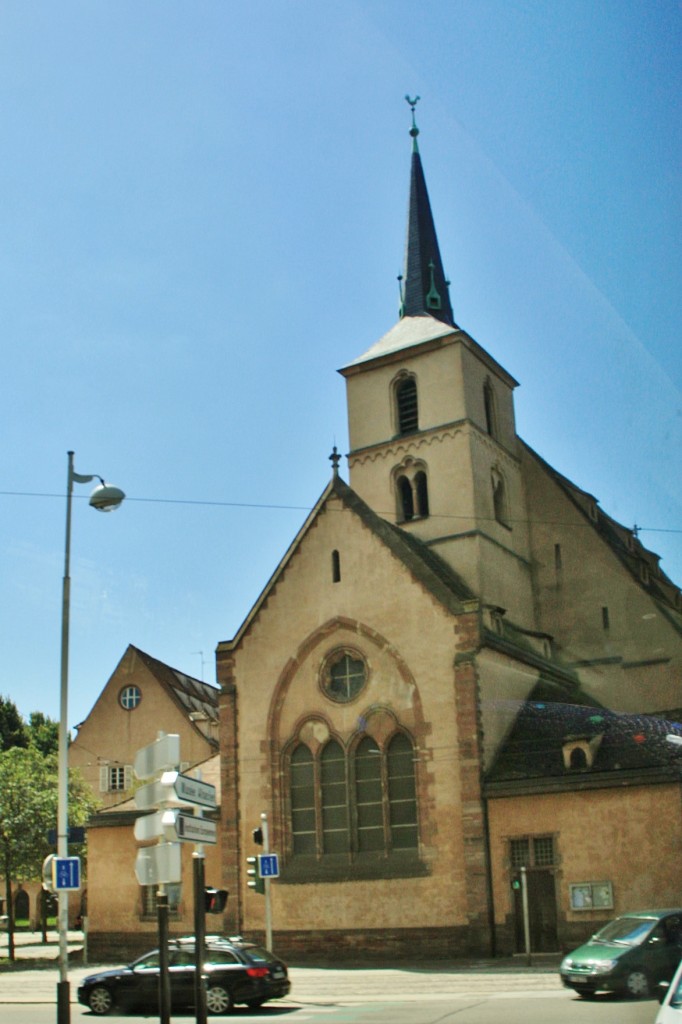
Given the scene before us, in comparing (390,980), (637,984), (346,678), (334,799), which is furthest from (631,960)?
(346,678)

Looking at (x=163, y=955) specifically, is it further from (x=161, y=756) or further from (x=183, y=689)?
(x=183, y=689)

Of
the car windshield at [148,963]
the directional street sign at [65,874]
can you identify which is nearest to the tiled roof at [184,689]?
the car windshield at [148,963]

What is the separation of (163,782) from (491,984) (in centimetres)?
1382

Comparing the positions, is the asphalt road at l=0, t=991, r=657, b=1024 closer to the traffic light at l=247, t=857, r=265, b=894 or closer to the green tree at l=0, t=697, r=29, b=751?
the traffic light at l=247, t=857, r=265, b=894

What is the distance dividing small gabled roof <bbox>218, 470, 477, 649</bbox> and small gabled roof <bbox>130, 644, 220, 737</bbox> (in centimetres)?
1938

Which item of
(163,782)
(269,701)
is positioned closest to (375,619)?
(269,701)

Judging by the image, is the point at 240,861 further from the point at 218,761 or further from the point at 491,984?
the point at 491,984

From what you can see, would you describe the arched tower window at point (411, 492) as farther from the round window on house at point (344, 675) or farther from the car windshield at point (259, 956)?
the car windshield at point (259, 956)

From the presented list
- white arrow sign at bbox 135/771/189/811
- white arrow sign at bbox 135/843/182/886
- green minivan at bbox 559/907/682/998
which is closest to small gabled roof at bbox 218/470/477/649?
green minivan at bbox 559/907/682/998

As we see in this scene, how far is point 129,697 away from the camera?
2276 inches

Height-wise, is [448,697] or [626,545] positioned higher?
[626,545]

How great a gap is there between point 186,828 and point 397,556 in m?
22.6

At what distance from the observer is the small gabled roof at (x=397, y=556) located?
3462 cm

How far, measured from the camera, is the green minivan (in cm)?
2020
